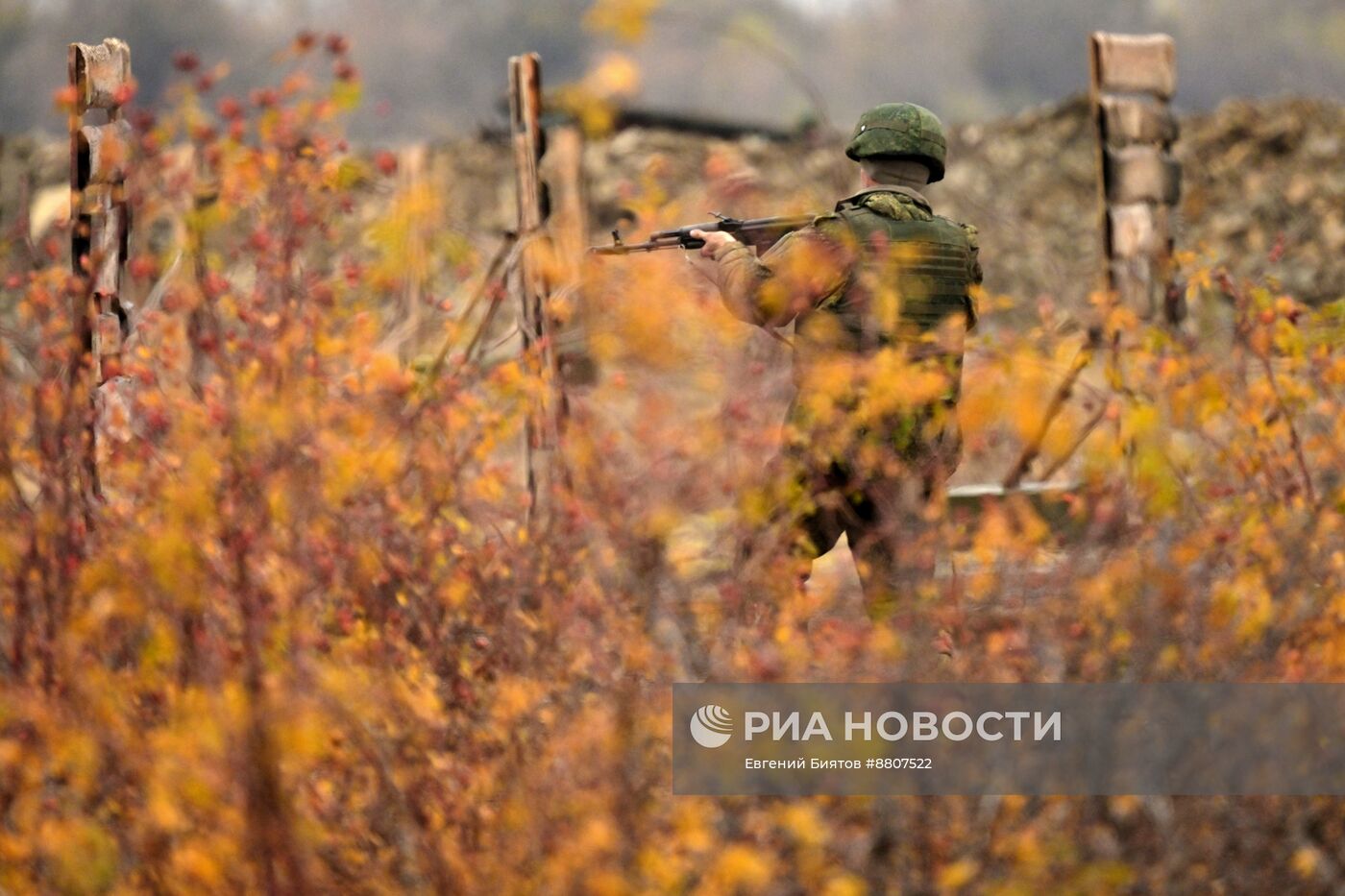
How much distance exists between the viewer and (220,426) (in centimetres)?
377

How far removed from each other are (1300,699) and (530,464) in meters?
3.46

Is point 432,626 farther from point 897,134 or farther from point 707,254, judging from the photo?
point 897,134

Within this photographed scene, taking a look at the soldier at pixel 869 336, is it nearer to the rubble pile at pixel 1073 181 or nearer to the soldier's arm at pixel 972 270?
the soldier's arm at pixel 972 270

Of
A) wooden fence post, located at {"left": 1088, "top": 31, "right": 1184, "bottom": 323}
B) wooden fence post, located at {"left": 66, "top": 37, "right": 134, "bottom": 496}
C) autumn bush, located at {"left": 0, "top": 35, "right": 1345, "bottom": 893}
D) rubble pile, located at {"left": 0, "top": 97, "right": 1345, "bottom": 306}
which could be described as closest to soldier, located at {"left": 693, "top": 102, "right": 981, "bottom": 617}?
autumn bush, located at {"left": 0, "top": 35, "right": 1345, "bottom": 893}

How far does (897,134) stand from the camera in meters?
5.01

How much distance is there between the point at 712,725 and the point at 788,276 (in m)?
1.54

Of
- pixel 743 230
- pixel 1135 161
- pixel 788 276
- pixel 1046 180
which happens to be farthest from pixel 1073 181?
pixel 788 276

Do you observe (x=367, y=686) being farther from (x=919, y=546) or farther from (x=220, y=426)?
(x=919, y=546)

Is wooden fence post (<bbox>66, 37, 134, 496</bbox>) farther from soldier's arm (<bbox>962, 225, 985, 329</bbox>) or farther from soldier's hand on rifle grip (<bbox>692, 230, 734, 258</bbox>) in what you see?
soldier's arm (<bbox>962, 225, 985, 329</bbox>)

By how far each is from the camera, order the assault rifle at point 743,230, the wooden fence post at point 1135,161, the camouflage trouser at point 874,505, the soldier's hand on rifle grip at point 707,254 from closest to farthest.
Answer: the camouflage trouser at point 874,505 < the soldier's hand on rifle grip at point 707,254 < the assault rifle at point 743,230 < the wooden fence post at point 1135,161

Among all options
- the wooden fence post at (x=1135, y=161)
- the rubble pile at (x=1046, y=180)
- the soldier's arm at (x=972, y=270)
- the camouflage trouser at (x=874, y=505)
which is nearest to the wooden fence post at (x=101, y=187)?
the camouflage trouser at (x=874, y=505)

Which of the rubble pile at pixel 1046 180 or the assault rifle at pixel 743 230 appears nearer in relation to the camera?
the assault rifle at pixel 743 230

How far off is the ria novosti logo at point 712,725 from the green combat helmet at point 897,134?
1901 mm

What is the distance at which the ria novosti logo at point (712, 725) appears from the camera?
12.7 ft
